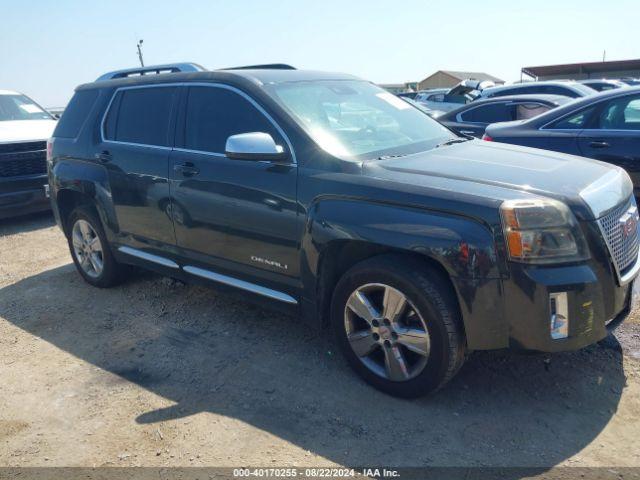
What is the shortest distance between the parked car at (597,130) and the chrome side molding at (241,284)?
3.74 m

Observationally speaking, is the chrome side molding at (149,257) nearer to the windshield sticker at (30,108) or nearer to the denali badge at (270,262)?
the denali badge at (270,262)

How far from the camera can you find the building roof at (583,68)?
3644cm

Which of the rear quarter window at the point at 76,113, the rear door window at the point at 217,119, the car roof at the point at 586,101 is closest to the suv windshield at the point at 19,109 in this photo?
the rear quarter window at the point at 76,113

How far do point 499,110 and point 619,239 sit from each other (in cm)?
574

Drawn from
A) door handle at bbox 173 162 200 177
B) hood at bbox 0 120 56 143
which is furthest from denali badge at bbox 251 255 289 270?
hood at bbox 0 120 56 143

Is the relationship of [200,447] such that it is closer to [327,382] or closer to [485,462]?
[327,382]

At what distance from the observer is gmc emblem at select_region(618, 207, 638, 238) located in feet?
9.88

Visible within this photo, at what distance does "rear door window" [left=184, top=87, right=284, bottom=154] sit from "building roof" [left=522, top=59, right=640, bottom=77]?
39.7m

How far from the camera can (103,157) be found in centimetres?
462

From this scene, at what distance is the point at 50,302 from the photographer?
495 centimetres

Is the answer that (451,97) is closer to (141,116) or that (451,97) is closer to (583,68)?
(141,116)

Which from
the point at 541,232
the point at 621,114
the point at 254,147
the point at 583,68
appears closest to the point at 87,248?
the point at 254,147

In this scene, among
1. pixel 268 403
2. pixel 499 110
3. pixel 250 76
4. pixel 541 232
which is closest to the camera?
pixel 541 232

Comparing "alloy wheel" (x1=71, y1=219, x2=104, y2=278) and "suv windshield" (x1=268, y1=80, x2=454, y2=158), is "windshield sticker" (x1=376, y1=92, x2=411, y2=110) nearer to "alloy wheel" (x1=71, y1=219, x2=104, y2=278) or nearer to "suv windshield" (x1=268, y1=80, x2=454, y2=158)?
"suv windshield" (x1=268, y1=80, x2=454, y2=158)
